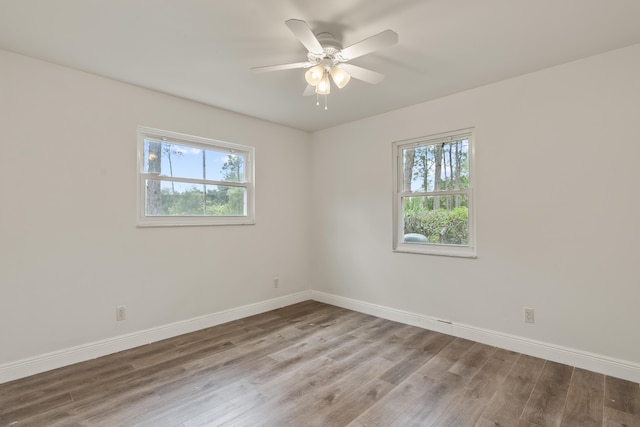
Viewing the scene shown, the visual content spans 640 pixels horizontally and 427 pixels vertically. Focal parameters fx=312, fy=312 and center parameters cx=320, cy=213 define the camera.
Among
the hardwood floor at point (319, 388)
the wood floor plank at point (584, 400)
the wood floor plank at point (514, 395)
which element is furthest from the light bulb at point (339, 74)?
the wood floor plank at point (584, 400)

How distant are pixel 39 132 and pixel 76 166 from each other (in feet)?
1.12

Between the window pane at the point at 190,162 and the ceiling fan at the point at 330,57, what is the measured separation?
5.35 ft

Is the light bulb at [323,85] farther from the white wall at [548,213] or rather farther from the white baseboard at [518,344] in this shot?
the white baseboard at [518,344]

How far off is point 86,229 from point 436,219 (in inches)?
134

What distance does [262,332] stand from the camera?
3326 mm

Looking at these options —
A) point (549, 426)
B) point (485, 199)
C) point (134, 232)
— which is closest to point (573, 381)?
point (549, 426)

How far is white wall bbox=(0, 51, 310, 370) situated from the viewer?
7.86 ft

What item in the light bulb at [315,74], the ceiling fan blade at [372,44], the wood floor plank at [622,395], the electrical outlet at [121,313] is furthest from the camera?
the electrical outlet at [121,313]

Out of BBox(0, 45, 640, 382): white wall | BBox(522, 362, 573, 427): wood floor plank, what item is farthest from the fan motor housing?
BBox(522, 362, 573, 427): wood floor plank

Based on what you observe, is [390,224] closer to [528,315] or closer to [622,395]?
[528,315]

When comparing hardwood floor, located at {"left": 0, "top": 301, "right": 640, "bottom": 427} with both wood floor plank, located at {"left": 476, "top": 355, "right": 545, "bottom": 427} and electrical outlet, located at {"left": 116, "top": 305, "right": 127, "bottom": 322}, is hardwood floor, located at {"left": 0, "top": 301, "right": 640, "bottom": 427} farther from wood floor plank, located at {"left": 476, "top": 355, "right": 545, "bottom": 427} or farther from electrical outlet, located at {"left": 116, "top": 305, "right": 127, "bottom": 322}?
electrical outlet, located at {"left": 116, "top": 305, "right": 127, "bottom": 322}

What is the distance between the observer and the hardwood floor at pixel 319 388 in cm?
192

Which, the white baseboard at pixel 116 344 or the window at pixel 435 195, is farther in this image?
the window at pixel 435 195

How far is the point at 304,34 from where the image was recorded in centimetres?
175
